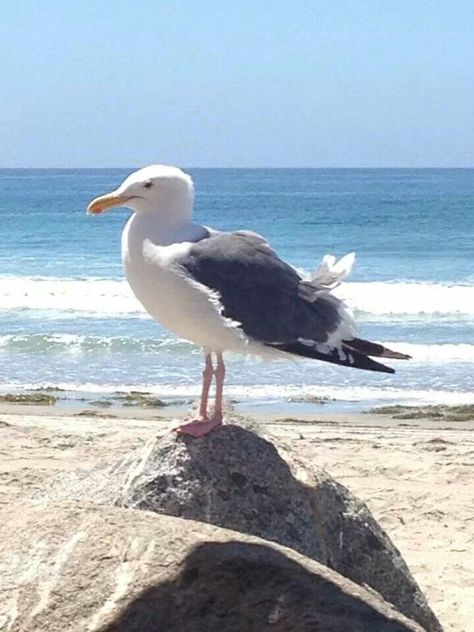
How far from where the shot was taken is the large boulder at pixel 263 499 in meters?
4.55

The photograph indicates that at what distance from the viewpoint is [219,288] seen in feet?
14.6

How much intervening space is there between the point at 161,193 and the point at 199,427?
0.91 meters

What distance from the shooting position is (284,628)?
3.10 meters

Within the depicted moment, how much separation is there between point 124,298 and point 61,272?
16.9 feet

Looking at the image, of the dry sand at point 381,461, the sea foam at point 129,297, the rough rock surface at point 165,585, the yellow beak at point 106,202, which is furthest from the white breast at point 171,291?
the sea foam at point 129,297

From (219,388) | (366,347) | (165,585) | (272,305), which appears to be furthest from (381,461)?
(165,585)

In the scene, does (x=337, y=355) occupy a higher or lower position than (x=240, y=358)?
higher

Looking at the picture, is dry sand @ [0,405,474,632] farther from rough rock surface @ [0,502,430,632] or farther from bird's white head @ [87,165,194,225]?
rough rock surface @ [0,502,430,632]

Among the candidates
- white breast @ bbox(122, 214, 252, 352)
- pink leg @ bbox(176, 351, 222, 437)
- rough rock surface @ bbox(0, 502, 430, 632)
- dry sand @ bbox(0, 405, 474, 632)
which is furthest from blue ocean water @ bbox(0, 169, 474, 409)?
rough rock surface @ bbox(0, 502, 430, 632)

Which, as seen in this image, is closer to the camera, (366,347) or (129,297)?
(366,347)

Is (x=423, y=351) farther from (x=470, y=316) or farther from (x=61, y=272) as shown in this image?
(x=61, y=272)

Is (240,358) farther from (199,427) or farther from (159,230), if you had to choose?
(159,230)

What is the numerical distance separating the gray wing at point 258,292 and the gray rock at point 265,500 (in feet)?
1.67

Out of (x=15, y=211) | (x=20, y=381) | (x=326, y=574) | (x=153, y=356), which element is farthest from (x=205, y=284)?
(x=15, y=211)
